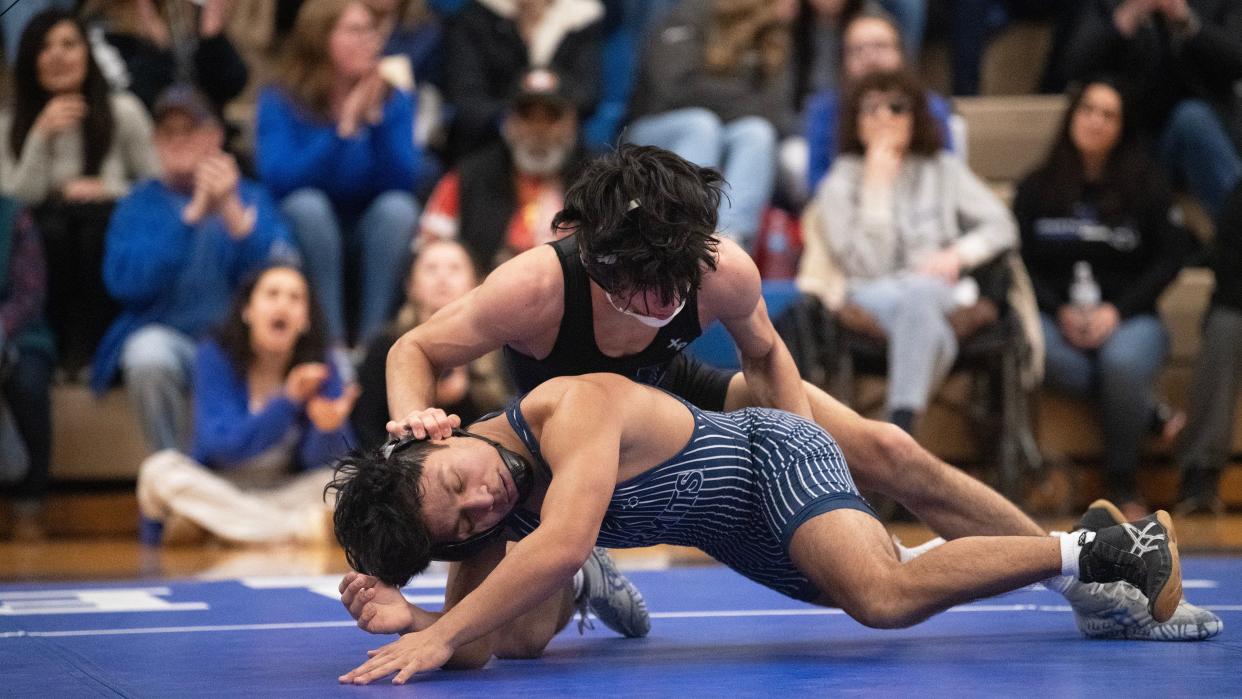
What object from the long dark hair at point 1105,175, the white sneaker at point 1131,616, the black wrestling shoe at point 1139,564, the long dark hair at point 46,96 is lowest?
the white sneaker at point 1131,616

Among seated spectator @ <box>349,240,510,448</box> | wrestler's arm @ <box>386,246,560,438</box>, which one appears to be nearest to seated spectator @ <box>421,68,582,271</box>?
seated spectator @ <box>349,240,510,448</box>

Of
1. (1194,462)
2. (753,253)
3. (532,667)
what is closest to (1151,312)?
(1194,462)

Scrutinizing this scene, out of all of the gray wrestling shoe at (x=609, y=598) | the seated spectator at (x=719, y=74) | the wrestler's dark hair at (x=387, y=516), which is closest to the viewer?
the wrestler's dark hair at (x=387, y=516)

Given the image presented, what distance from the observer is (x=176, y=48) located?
25.2ft

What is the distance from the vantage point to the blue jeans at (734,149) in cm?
725

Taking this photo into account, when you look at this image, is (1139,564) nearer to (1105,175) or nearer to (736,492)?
(736,492)

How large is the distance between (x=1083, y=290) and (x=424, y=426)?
14.7 ft

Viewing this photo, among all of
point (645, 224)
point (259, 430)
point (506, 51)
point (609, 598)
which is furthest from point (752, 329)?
point (506, 51)

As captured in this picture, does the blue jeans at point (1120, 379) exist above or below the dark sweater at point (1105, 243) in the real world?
below

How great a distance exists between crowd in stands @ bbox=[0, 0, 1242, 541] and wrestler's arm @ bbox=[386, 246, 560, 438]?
2.70 meters

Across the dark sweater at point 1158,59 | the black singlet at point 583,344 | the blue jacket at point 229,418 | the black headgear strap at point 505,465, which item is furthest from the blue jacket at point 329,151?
the black headgear strap at point 505,465

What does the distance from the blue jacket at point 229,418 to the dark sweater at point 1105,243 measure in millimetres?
3007

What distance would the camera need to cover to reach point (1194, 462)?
6.99 metres

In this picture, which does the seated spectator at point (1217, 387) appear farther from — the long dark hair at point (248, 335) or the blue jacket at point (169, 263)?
the blue jacket at point (169, 263)
